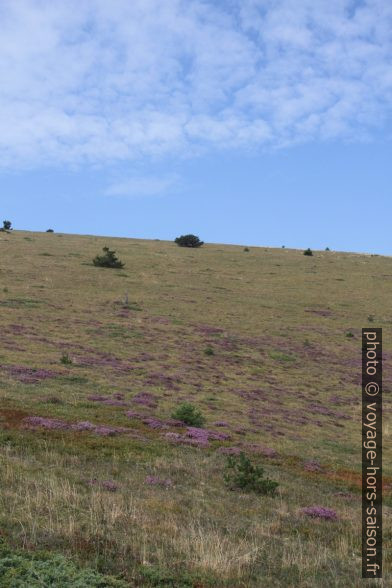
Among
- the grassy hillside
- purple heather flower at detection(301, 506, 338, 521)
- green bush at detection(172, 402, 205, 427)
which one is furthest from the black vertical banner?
green bush at detection(172, 402, 205, 427)

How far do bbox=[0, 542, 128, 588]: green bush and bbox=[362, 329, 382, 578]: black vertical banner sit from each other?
205 inches

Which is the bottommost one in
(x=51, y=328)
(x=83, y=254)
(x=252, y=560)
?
(x=252, y=560)

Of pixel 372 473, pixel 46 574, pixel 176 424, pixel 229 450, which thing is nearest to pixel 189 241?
pixel 176 424

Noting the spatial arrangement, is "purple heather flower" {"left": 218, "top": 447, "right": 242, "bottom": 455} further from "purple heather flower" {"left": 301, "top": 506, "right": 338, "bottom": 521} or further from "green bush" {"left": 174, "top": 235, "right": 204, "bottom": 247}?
"green bush" {"left": 174, "top": 235, "right": 204, "bottom": 247}

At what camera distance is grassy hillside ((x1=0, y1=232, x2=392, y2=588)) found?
9.72m

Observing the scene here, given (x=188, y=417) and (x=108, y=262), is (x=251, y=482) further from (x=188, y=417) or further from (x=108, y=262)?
(x=108, y=262)

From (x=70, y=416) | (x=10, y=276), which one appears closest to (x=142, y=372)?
(x=70, y=416)

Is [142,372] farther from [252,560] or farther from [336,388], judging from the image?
[252,560]

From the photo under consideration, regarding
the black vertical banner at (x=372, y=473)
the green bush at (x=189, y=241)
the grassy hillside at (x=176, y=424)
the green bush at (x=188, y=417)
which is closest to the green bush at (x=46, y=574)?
the grassy hillside at (x=176, y=424)

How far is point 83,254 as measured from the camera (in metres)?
82.1

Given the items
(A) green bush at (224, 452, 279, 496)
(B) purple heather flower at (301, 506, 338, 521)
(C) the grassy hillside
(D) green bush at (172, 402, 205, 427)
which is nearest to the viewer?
(C) the grassy hillside

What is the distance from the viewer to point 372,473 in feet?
68.5

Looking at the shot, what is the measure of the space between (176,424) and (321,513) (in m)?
10.8

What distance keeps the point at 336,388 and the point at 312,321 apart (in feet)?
65.6
